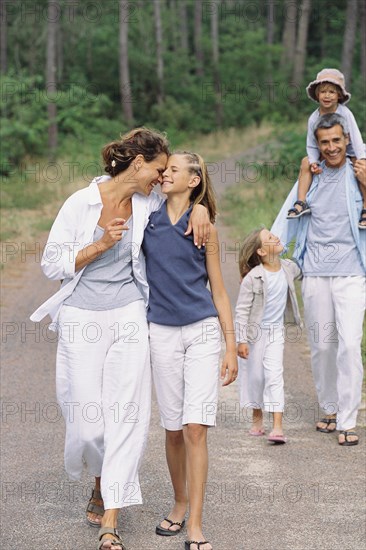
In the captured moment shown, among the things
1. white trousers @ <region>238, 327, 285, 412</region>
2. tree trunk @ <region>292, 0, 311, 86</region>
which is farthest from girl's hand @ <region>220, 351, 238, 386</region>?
tree trunk @ <region>292, 0, 311, 86</region>

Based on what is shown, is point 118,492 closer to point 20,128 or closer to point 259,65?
point 20,128

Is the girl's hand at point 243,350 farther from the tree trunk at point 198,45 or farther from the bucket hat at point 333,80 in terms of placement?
the tree trunk at point 198,45

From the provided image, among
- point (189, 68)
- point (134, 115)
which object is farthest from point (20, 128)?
point (189, 68)

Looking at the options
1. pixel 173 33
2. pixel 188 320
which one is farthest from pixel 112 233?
pixel 173 33

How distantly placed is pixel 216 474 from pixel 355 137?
254 cm

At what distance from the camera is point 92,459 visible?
5430mm

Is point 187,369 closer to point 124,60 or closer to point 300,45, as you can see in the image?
point 124,60

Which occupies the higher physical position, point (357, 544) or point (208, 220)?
point (208, 220)

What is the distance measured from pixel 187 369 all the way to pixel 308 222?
257 centimetres

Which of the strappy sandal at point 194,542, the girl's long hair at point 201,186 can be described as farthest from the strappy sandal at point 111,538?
the girl's long hair at point 201,186

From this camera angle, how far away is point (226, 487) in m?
6.31

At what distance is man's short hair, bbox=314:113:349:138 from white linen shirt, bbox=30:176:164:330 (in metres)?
2.37

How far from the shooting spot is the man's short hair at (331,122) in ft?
24.1

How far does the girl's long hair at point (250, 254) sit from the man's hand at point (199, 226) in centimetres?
220
